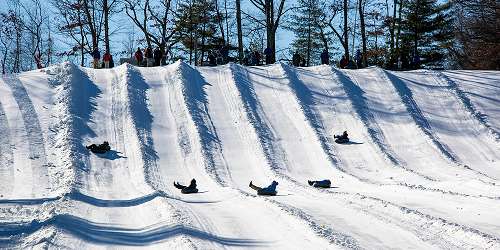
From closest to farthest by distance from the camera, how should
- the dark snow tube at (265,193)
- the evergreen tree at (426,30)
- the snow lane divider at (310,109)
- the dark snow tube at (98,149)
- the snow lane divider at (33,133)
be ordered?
the dark snow tube at (265,193) → the snow lane divider at (33,133) → the dark snow tube at (98,149) → the snow lane divider at (310,109) → the evergreen tree at (426,30)

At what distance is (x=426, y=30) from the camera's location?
3572cm

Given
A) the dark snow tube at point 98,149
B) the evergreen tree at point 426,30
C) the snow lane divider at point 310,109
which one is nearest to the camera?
the dark snow tube at point 98,149

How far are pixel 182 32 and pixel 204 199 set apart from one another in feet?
92.1

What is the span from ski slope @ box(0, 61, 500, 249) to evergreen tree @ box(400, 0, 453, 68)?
12.3 metres

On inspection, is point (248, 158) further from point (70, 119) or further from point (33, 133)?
point (33, 133)

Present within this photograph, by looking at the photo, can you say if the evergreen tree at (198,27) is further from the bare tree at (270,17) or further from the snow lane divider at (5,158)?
the snow lane divider at (5,158)

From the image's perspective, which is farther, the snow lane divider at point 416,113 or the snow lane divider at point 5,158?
the snow lane divider at point 416,113

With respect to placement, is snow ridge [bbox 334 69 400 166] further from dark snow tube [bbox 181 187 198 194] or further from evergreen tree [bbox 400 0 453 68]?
evergreen tree [bbox 400 0 453 68]

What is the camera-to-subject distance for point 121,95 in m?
19.0

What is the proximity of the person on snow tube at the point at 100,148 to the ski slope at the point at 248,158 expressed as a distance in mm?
188

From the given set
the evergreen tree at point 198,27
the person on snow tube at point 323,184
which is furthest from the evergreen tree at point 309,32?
the person on snow tube at point 323,184

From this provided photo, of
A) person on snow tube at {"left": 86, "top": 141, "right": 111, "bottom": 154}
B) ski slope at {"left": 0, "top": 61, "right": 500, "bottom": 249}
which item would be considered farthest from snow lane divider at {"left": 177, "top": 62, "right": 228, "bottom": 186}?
person on snow tube at {"left": 86, "top": 141, "right": 111, "bottom": 154}

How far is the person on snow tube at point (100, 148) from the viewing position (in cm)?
1419

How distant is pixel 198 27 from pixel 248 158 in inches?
921
